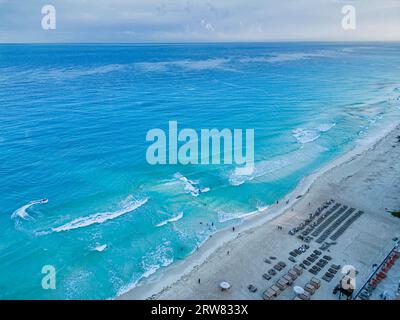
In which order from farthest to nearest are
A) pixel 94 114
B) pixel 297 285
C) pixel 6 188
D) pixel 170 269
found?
pixel 94 114 → pixel 6 188 → pixel 170 269 → pixel 297 285

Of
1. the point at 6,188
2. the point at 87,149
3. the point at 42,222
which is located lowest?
the point at 42,222

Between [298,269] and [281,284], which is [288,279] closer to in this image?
[281,284]

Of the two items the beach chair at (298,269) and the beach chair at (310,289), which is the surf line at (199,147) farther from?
the beach chair at (310,289)

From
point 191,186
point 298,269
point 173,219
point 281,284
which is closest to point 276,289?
point 281,284

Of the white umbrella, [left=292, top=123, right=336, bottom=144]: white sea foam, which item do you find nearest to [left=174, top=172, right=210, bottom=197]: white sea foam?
the white umbrella
